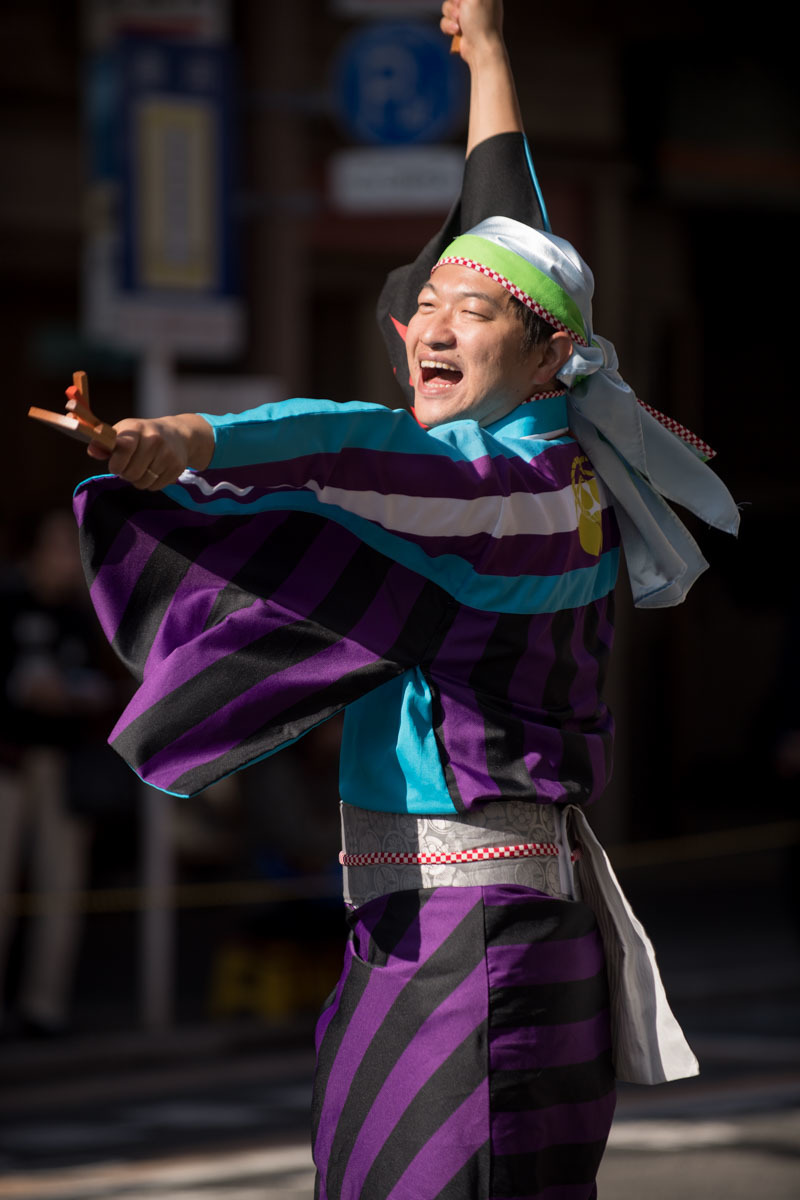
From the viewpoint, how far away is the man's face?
2455mm

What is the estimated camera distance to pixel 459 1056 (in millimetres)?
2357

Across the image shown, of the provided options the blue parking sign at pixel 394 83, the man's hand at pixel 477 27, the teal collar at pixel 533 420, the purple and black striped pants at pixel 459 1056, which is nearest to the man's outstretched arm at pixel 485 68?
the man's hand at pixel 477 27

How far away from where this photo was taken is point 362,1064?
2414 mm

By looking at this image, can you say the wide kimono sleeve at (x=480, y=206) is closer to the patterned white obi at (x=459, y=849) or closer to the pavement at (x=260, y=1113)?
the patterned white obi at (x=459, y=849)

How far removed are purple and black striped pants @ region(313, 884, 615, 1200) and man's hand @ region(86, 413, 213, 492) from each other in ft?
2.26

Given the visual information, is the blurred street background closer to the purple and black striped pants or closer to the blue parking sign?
the blue parking sign

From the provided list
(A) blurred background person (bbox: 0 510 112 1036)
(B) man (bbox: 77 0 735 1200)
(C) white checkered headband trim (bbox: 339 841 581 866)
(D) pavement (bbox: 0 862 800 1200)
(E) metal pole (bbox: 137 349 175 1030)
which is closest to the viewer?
(B) man (bbox: 77 0 735 1200)

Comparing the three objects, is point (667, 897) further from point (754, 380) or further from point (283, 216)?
point (283, 216)

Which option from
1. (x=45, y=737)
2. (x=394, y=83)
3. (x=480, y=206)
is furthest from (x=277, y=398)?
(x=480, y=206)

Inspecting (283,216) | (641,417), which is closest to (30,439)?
(283,216)

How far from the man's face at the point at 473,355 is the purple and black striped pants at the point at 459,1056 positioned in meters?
0.59

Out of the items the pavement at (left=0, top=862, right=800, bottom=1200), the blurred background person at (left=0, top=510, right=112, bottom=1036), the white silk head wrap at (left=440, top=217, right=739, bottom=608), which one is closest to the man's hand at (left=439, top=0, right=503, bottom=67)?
the white silk head wrap at (left=440, top=217, right=739, bottom=608)

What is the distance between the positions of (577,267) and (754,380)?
10.1 meters

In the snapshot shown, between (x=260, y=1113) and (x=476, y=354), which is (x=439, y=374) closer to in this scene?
(x=476, y=354)
